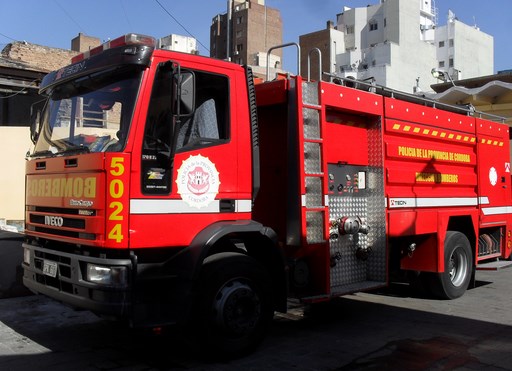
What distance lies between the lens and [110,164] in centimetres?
427

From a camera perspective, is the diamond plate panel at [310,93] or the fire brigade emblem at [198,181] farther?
the diamond plate panel at [310,93]

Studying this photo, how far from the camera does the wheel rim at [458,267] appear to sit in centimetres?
793

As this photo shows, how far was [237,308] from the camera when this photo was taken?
4.90 m

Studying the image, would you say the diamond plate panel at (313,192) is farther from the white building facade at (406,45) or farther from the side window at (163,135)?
the white building facade at (406,45)

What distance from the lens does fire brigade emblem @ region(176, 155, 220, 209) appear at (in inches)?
185

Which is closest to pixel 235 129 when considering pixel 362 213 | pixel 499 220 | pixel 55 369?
pixel 362 213

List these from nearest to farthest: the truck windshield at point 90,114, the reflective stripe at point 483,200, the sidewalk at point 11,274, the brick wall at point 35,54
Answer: the truck windshield at point 90,114
the sidewalk at point 11,274
the reflective stripe at point 483,200
the brick wall at point 35,54

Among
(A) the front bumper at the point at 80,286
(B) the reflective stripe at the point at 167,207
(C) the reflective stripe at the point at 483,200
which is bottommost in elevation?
(A) the front bumper at the point at 80,286

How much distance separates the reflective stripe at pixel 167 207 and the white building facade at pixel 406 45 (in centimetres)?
6167

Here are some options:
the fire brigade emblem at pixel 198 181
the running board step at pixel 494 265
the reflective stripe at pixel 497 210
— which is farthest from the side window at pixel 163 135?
the running board step at pixel 494 265

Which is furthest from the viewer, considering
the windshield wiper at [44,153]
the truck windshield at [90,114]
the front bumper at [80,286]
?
the windshield wiper at [44,153]

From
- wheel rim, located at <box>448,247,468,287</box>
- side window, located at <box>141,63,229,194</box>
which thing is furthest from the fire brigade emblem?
wheel rim, located at <box>448,247,468,287</box>

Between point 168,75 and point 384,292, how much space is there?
573 centimetres

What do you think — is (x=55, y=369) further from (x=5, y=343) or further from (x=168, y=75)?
(x=168, y=75)
